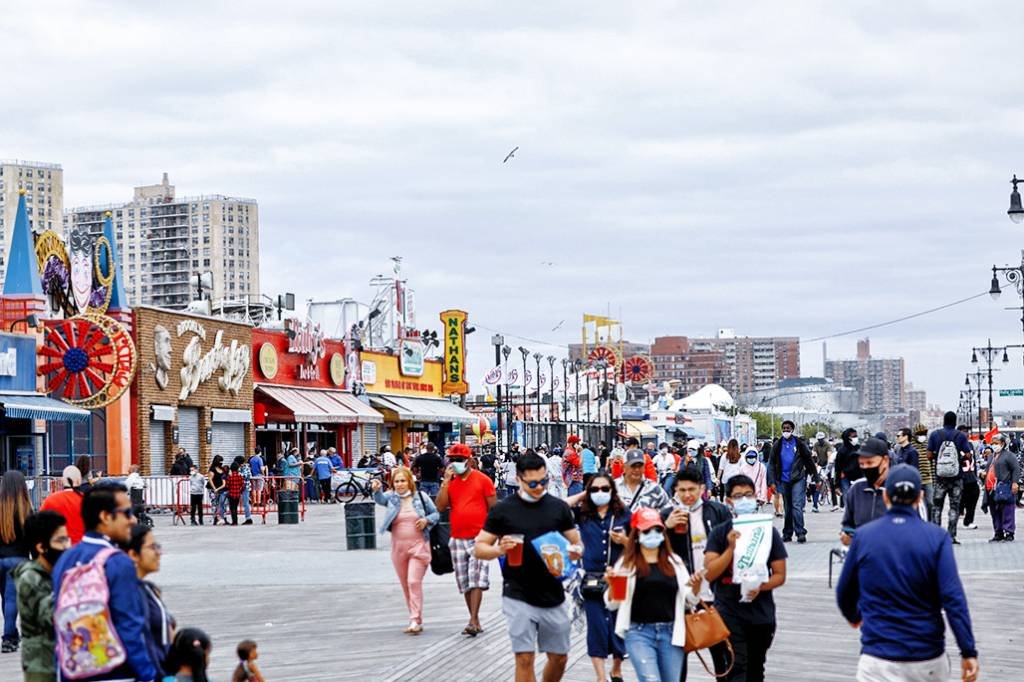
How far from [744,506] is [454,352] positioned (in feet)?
208

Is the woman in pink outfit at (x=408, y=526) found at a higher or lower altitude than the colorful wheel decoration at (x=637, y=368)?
lower

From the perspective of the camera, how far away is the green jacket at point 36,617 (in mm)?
7961

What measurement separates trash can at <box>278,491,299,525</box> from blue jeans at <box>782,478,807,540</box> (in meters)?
13.1

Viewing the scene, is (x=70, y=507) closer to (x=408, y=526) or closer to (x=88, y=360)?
(x=408, y=526)

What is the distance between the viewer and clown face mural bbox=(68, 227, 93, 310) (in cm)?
3975

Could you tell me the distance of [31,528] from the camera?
8.30m

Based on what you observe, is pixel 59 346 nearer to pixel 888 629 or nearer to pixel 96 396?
pixel 96 396

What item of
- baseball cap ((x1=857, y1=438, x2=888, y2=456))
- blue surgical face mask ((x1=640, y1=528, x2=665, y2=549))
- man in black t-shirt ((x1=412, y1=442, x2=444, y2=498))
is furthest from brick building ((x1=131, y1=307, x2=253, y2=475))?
blue surgical face mask ((x1=640, y1=528, x2=665, y2=549))

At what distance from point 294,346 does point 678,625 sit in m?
46.9

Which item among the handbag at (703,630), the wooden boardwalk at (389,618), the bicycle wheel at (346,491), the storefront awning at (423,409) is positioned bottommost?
the bicycle wheel at (346,491)

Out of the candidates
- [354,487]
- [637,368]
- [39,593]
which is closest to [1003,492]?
[39,593]

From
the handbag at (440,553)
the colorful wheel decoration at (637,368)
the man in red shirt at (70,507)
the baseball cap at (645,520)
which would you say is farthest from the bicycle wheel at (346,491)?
the colorful wheel decoration at (637,368)

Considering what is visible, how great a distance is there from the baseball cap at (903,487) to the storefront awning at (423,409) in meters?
55.3

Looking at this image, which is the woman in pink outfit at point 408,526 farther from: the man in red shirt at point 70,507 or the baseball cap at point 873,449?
the baseball cap at point 873,449
